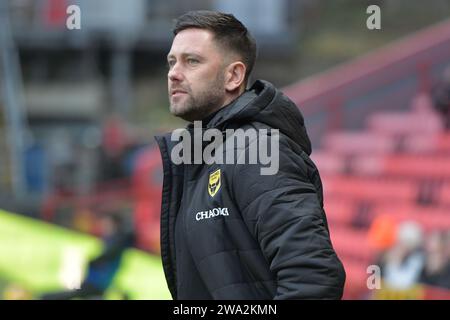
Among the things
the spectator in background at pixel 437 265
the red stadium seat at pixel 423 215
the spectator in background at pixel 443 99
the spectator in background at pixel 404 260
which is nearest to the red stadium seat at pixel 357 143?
the spectator in background at pixel 443 99

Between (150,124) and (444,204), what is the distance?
686 centimetres

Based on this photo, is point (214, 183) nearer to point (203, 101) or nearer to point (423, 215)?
point (203, 101)

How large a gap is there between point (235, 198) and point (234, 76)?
14.0 inches

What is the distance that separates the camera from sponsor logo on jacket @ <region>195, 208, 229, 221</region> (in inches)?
79.0

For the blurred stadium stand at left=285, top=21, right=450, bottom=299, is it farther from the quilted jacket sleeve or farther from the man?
the quilted jacket sleeve

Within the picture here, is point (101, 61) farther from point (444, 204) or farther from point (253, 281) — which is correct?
point (253, 281)

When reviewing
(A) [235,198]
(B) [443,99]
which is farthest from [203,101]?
(B) [443,99]

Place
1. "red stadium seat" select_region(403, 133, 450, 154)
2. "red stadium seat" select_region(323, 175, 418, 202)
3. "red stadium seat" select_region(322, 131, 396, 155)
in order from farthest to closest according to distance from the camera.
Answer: "red stadium seat" select_region(322, 131, 396, 155)
"red stadium seat" select_region(403, 133, 450, 154)
"red stadium seat" select_region(323, 175, 418, 202)

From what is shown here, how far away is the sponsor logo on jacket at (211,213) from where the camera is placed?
6.58ft

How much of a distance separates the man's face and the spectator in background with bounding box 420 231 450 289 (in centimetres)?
416

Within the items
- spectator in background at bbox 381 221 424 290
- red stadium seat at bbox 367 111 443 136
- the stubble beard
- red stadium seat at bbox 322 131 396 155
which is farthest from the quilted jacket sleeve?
red stadium seat at bbox 322 131 396 155

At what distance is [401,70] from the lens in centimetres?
914
